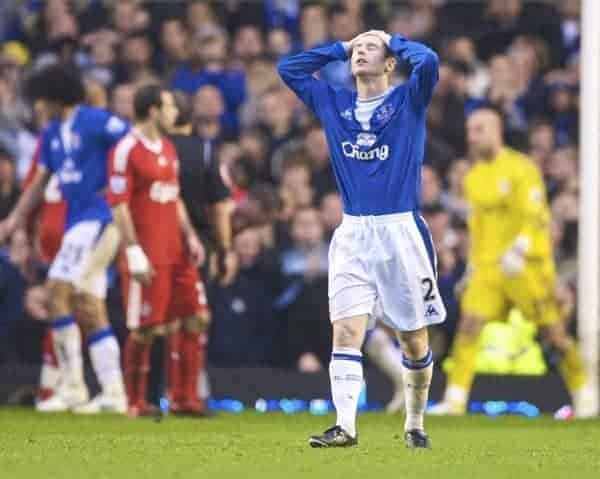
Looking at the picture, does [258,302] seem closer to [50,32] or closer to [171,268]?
Result: [171,268]

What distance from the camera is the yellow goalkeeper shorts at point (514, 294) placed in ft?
49.2

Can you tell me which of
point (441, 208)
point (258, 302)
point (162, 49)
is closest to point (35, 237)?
point (258, 302)

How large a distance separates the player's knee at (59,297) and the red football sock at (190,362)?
1.14m

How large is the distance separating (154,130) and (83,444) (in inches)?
144

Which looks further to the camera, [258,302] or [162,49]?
[162,49]

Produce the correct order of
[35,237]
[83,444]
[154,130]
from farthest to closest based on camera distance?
[35,237], [154,130], [83,444]

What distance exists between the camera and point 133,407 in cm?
1348

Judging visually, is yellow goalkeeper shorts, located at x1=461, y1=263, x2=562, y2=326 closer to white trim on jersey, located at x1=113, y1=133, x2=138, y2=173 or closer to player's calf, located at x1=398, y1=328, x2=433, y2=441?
white trim on jersey, located at x1=113, y1=133, x2=138, y2=173

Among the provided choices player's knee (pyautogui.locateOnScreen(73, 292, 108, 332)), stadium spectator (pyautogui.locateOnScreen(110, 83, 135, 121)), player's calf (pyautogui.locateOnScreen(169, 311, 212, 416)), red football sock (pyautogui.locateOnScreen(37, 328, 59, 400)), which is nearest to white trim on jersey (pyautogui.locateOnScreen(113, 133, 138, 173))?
player's calf (pyautogui.locateOnScreen(169, 311, 212, 416))

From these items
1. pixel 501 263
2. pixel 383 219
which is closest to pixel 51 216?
pixel 501 263

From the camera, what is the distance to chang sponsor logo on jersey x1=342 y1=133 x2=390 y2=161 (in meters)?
10.0

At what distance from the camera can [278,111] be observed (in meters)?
18.7

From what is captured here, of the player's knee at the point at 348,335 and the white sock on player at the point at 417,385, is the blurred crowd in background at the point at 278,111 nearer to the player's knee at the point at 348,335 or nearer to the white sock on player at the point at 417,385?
the white sock on player at the point at 417,385

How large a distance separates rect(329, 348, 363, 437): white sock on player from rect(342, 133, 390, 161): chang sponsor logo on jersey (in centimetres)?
100
